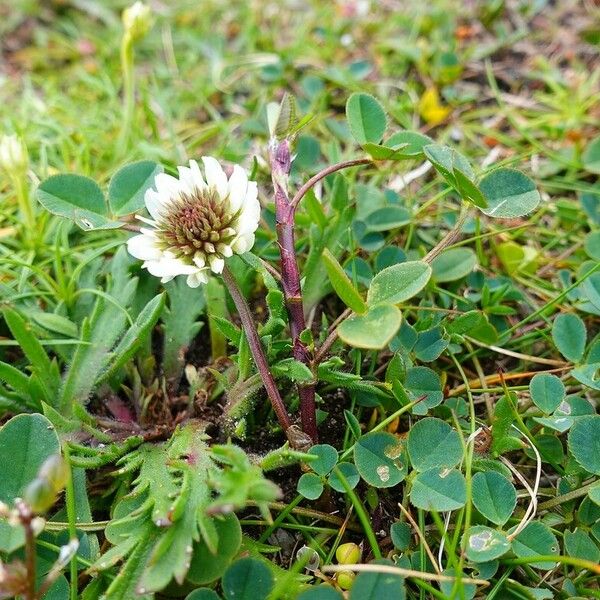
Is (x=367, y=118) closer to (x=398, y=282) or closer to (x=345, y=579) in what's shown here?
(x=398, y=282)

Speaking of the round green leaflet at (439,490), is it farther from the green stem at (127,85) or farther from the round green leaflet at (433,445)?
the green stem at (127,85)

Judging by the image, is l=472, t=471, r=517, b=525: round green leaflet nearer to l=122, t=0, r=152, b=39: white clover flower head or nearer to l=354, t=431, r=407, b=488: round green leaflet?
l=354, t=431, r=407, b=488: round green leaflet

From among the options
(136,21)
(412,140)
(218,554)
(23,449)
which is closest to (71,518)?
(23,449)

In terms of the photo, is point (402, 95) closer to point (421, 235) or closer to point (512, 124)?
point (512, 124)

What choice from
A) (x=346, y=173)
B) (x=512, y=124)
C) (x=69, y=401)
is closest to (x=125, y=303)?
(x=69, y=401)

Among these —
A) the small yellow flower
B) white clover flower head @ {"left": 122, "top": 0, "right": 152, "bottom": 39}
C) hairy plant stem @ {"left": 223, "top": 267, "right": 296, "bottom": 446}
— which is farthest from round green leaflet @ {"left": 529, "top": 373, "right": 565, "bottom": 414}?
white clover flower head @ {"left": 122, "top": 0, "right": 152, "bottom": 39}

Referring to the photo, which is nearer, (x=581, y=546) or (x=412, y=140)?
(x=581, y=546)
